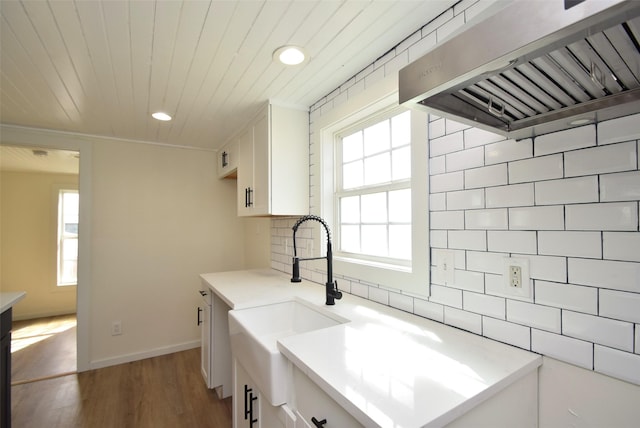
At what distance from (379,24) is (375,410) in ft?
4.80

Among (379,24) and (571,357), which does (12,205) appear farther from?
(571,357)

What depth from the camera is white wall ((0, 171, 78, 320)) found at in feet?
14.6

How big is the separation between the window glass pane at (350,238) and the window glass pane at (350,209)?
0.05 metres

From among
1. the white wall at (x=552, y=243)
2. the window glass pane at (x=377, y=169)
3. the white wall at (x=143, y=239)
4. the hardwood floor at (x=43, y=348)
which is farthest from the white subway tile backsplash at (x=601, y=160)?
the hardwood floor at (x=43, y=348)

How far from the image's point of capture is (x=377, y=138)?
1.87 meters

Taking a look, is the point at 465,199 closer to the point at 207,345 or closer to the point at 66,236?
the point at 207,345

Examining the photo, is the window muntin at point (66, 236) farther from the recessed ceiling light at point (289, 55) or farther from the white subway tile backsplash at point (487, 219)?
the white subway tile backsplash at point (487, 219)

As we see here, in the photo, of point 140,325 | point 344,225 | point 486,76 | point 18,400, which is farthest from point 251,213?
point 18,400

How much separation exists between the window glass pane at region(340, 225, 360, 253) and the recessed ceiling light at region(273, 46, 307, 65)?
1058 mm

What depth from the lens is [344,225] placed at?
7.01ft

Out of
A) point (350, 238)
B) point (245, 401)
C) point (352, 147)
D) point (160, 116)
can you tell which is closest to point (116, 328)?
point (160, 116)

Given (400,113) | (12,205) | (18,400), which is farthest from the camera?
(12,205)

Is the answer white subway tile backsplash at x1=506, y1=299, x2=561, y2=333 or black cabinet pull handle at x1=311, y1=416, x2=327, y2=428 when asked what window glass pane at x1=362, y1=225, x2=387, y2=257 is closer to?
white subway tile backsplash at x1=506, y1=299, x2=561, y2=333

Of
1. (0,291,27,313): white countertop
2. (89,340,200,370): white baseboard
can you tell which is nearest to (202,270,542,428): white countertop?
(0,291,27,313): white countertop
